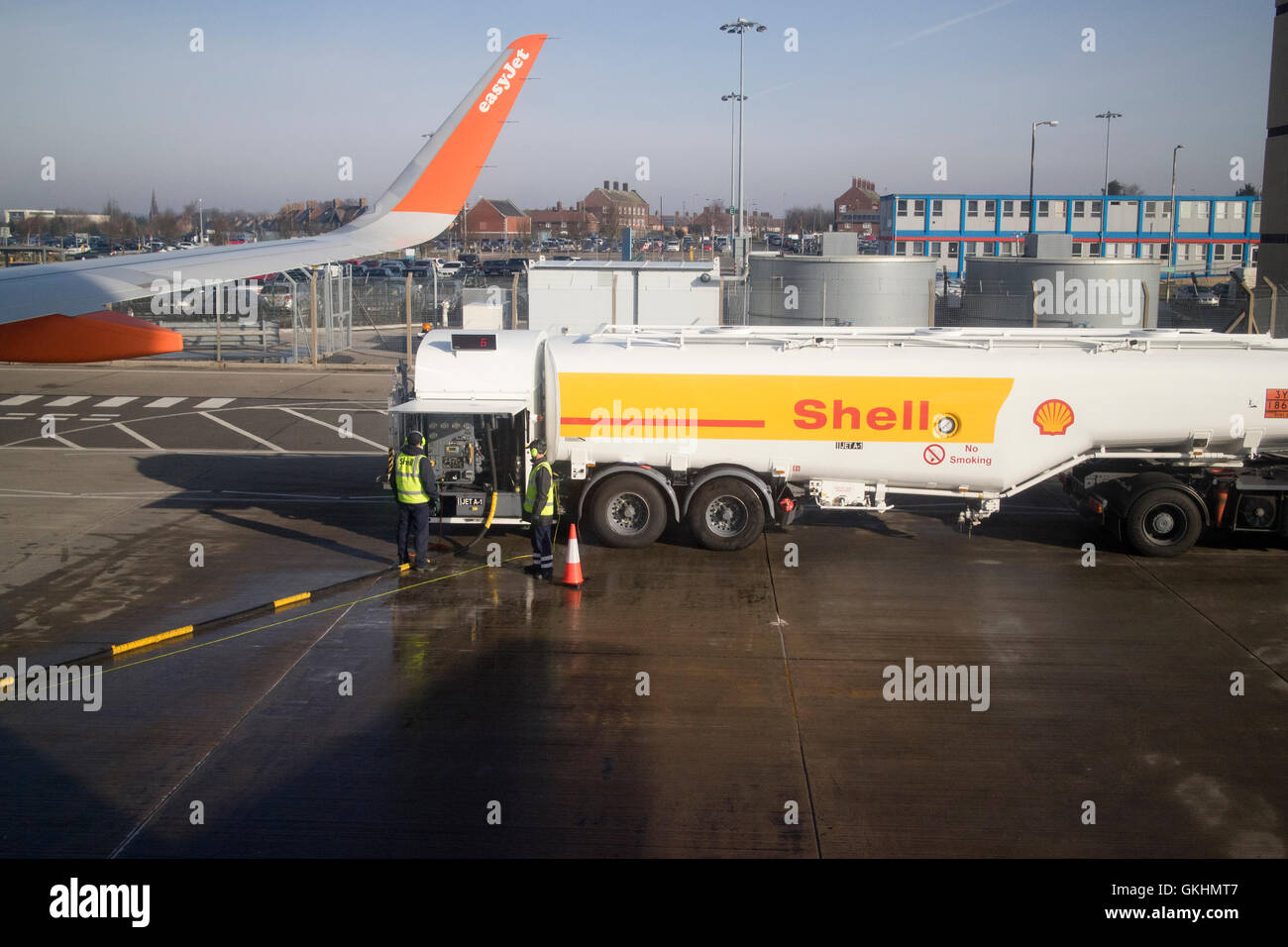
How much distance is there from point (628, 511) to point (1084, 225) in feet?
183

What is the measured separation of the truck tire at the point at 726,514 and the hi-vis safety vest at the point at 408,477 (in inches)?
134

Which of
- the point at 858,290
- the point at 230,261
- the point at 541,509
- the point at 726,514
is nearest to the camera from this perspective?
the point at 230,261

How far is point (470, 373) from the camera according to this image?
539 inches

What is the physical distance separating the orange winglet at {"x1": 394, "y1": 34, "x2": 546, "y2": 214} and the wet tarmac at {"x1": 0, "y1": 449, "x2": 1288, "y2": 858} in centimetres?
456

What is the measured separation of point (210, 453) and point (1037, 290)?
21.9 meters

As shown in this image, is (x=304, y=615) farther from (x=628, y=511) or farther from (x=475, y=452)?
(x=628, y=511)

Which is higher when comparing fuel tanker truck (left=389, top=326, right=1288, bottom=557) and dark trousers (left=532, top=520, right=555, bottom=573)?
fuel tanker truck (left=389, top=326, right=1288, bottom=557)

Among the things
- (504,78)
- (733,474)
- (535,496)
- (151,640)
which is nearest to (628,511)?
(733,474)

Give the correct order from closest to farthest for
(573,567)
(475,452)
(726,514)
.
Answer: (573,567), (726,514), (475,452)

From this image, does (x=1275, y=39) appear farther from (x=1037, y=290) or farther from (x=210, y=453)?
(x=210, y=453)

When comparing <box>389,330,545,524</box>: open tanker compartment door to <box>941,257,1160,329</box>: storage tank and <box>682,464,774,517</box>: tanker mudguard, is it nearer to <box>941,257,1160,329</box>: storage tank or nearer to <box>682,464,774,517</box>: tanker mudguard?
<box>682,464,774,517</box>: tanker mudguard

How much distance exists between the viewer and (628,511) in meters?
13.5

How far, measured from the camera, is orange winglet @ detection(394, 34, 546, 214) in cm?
1270

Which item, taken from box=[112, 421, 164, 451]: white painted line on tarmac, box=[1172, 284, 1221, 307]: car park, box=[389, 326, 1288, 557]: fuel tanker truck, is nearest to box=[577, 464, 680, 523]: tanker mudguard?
box=[389, 326, 1288, 557]: fuel tanker truck
